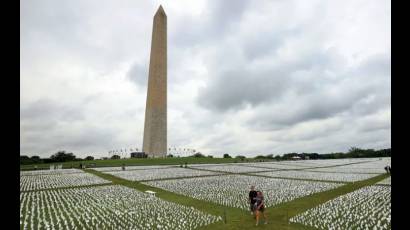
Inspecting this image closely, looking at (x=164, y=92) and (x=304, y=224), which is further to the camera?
(x=164, y=92)

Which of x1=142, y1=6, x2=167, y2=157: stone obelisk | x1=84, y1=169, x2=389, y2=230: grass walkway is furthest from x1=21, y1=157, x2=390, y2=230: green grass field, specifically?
x1=142, y1=6, x2=167, y2=157: stone obelisk

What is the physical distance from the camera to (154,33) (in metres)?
80.4

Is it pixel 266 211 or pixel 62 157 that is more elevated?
pixel 266 211

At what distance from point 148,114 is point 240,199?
209ft

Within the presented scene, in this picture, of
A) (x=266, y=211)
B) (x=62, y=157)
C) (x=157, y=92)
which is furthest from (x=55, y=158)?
(x=266, y=211)

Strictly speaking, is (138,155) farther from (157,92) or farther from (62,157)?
(62,157)

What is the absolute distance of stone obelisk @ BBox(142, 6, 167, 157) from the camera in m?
79.8

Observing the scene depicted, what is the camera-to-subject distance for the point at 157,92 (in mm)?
80688

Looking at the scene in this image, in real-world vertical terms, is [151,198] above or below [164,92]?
below
